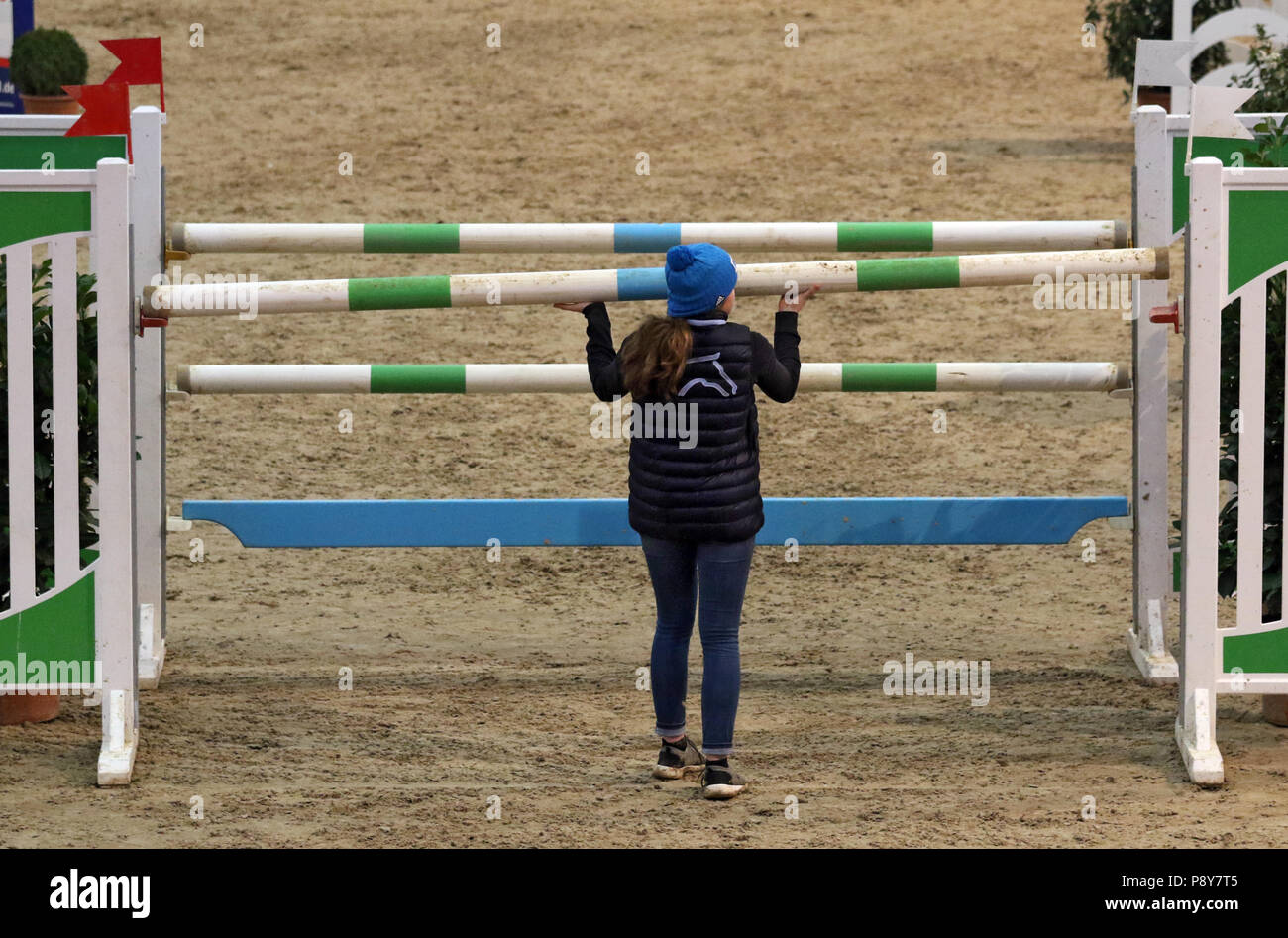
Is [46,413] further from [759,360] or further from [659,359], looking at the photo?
[759,360]

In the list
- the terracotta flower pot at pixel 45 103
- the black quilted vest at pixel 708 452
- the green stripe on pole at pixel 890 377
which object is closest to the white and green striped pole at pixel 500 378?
the green stripe on pole at pixel 890 377

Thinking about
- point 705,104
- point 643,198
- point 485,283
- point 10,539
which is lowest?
point 10,539

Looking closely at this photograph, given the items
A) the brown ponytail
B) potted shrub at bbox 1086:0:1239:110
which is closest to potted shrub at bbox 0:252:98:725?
the brown ponytail

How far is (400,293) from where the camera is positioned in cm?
454

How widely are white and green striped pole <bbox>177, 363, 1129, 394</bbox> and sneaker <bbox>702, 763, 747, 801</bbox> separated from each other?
1.24 meters

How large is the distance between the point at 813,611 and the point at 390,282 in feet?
6.93

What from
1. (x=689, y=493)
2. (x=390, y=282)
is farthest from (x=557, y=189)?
(x=689, y=493)

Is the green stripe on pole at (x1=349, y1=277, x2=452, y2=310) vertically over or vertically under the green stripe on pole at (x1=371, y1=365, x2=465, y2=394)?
over

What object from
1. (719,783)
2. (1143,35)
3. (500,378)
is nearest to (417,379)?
(500,378)

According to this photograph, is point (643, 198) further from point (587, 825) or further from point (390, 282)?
point (587, 825)

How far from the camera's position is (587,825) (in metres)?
3.90

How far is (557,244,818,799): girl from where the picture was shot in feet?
12.9

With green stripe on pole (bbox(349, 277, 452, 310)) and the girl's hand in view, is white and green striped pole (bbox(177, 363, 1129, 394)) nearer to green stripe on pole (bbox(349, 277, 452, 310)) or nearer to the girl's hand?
green stripe on pole (bbox(349, 277, 452, 310))

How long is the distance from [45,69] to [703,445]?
992 cm
